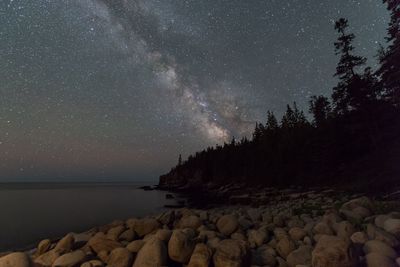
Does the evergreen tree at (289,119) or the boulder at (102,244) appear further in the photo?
the evergreen tree at (289,119)

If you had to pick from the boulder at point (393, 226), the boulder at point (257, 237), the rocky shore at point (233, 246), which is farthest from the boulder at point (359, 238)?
the boulder at point (257, 237)

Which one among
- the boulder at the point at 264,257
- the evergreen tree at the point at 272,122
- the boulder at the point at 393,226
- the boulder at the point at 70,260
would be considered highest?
the evergreen tree at the point at 272,122

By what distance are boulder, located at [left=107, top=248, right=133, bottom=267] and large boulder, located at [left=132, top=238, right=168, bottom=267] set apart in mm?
311

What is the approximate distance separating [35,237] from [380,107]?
3351cm

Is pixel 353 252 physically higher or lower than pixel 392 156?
lower

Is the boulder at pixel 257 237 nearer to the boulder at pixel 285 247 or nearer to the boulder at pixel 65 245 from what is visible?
the boulder at pixel 285 247

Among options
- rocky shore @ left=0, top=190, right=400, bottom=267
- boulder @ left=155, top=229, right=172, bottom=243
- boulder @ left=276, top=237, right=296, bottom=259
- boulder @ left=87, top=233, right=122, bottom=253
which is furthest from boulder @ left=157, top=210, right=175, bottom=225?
boulder @ left=276, top=237, right=296, bottom=259

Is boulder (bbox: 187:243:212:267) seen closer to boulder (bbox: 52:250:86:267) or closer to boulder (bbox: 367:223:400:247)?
boulder (bbox: 52:250:86:267)

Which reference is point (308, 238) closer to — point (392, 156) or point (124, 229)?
point (124, 229)

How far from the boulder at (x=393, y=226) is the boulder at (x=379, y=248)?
1030 millimetres

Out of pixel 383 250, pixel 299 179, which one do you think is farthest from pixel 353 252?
pixel 299 179

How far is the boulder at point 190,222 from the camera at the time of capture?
895 centimetres

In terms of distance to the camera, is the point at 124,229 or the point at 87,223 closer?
the point at 124,229

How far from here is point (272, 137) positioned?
222 ft
